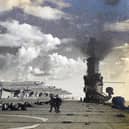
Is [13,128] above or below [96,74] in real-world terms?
below

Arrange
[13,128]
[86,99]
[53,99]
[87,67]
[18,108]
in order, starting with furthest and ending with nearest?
1. [87,67]
2. [86,99]
3. [18,108]
4. [53,99]
5. [13,128]

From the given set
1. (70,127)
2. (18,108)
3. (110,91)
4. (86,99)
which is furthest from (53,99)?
(110,91)

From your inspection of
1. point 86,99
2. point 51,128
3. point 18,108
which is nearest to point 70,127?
point 51,128

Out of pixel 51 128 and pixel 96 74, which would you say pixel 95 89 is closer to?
pixel 96 74

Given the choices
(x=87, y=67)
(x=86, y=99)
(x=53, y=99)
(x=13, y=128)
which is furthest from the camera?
(x=87, y=67)

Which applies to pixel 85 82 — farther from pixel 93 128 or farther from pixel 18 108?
pixel 93 128

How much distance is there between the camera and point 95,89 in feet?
570

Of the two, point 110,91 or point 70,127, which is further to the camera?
point 110,91

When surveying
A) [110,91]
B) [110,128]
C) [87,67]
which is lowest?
[110,128]

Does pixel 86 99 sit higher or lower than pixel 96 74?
lower

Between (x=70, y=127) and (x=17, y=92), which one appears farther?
(x=17, y=92)

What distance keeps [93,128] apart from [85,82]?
471ft

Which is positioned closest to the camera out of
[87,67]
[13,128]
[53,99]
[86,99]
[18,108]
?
[13,128]

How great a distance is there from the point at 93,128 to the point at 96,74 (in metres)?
141
